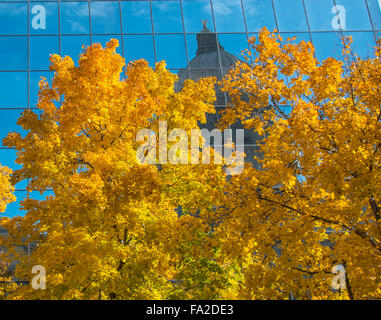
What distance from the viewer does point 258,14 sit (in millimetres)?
26828

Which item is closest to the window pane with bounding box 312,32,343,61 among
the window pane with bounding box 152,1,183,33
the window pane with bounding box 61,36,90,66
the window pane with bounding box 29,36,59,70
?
the window pane with bounding box 152,1,183,33

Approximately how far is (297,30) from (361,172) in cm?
1972

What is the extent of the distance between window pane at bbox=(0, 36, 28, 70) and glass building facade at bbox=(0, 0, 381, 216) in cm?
5

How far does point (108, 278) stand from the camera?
1080 cm

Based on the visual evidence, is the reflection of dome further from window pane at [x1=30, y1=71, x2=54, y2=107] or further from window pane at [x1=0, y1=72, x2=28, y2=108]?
window pane at [x1=0, y1=72, x2=28, y2=108]

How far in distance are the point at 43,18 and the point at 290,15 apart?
45.6 ft

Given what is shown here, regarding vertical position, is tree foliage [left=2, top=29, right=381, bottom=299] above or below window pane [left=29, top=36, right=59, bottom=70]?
below

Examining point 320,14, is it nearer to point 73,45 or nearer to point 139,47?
point 139,47

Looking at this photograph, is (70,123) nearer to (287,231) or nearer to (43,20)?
(287,231)

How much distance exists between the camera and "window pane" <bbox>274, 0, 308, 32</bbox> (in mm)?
26594

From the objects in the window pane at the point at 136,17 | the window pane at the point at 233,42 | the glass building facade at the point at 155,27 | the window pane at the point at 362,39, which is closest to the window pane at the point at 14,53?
the glass building facade at the point at 155,27

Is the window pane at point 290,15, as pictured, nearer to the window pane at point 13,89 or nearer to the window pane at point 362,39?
the window pane at point 362,39
